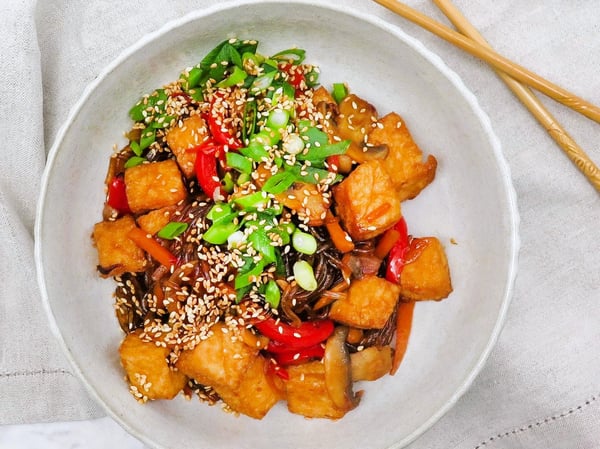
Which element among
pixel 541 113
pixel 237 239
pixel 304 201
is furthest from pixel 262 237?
pixel 541 113

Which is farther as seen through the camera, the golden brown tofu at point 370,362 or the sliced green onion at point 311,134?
the golden brown tofu at point 370,362

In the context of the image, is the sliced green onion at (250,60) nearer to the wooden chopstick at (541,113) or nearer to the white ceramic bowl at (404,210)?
the white ceramic bowl at (404,210)

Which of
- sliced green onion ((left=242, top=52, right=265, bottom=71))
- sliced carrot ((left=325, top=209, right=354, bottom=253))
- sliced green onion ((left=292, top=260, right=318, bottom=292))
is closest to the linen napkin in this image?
sliced green onion ((left=242, top=52, right=265, bottom=71))

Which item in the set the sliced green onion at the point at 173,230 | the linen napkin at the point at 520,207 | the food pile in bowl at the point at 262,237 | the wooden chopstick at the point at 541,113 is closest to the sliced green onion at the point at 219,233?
the food pile in bowl at the point at 262,237

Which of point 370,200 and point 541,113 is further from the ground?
point 541,113

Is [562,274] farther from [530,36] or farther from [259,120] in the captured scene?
[259,120]

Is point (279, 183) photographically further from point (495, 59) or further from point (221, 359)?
point (495, 59)
